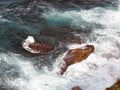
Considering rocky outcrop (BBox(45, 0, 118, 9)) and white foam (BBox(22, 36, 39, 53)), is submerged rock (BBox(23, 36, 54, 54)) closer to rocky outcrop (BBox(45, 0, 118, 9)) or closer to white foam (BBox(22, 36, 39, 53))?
white foam (BBox(22, 36, 39, 53))

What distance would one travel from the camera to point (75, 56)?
836 inches

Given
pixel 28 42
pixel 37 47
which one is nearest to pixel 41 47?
pixel 37 47

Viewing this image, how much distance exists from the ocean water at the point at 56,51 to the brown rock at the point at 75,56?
290 mm

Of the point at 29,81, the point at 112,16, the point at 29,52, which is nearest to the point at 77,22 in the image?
the point at 112,16

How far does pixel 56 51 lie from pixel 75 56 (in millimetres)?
1829

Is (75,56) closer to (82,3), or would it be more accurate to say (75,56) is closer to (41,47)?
(41,47)

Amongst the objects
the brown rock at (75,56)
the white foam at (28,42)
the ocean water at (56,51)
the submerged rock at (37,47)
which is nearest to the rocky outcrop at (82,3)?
the ocean water at (56,51)

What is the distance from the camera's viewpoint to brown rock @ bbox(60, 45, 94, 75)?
21056mm

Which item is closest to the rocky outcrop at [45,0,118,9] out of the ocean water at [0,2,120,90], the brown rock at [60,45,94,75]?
the ocean water at [0,2,120,90]

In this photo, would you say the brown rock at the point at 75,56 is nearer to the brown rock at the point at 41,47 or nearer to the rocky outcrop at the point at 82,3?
the brown rock at the point at 41,47

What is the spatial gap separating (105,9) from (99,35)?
5113 millimetres

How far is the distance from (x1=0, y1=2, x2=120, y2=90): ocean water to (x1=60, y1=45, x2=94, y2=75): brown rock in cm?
29

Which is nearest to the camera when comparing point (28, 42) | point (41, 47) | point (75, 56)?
point (75, 56)

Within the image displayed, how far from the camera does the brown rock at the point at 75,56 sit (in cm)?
2106
